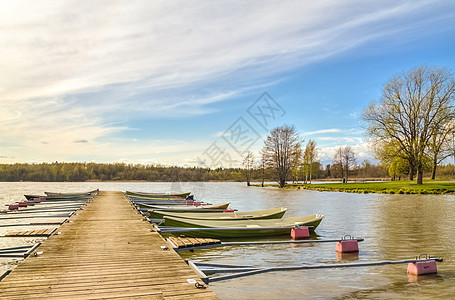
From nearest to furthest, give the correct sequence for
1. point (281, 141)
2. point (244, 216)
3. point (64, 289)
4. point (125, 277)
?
1. point (64, 289)
2. point (125, 277)
3. point (244, 216)
4. point (281, 141)

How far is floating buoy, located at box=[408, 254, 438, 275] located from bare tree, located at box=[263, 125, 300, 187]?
63407 millimetres

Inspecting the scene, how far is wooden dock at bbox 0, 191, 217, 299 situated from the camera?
6.57m

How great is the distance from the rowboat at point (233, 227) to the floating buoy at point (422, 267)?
22.0ft

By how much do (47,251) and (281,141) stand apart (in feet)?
218

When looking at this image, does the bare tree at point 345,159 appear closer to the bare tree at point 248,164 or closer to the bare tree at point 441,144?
the bare tree at point 248,164

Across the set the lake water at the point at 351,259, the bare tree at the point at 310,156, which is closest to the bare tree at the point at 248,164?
the bare tree at the point at 310,156

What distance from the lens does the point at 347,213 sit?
27.4 meters

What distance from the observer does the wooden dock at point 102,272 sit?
21.6ft

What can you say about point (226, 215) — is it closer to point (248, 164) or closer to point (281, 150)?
point (281, 150)

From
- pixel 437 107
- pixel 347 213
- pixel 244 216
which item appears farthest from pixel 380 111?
pixel 244 216

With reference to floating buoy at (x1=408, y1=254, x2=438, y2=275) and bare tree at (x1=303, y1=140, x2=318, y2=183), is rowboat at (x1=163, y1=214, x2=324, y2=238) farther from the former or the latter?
bare tree at (x1=303, y1=140, x2=318, y2=183)

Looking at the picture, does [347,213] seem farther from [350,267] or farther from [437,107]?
[437,107]

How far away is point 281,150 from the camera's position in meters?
74.6

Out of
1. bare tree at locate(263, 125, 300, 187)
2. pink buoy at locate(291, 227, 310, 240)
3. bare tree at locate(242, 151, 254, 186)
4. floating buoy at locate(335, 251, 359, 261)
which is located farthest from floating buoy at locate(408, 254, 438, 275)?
bare tree at locate(242, 151, 254, 186)
